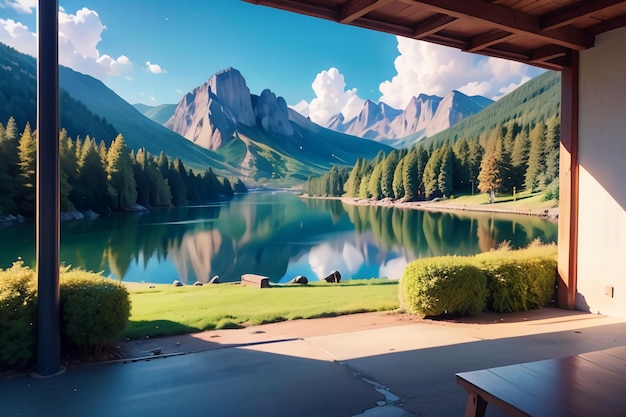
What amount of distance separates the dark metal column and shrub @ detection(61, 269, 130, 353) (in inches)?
6.1

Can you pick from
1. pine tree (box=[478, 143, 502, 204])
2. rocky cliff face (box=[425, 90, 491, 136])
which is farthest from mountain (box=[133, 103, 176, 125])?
pine tree (box=[478, 143, 502, 204])

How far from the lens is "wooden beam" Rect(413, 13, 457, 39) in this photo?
3.82 m

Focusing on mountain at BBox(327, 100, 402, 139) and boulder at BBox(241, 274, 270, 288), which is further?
mountain at BBox(327, 100, 402, 139)

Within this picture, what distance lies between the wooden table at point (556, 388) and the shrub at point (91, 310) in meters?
2.77

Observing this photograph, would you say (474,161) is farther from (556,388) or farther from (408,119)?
(556,388)

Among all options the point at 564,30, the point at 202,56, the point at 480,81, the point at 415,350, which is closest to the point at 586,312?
the point at 415,350

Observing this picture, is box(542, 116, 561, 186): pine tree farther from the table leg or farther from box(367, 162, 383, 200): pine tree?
the table leg

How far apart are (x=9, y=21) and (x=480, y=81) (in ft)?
50.9

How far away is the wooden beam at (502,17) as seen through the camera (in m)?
3.52

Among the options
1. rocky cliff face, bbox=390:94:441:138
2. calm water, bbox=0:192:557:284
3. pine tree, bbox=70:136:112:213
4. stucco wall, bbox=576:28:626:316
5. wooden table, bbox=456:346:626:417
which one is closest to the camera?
wooden table, bbox=456:346:626:417

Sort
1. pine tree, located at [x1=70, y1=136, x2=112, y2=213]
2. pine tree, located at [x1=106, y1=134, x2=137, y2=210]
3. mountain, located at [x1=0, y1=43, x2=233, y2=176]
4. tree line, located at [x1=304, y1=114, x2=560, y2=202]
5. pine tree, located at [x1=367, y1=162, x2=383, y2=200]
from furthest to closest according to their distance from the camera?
pine tree, located at [x1=367, y1=162, x2=383, y2=200] < pine tree, located at [x1=106, y1=134, x2=137, y2=210] < pine tree, located at [x1=70, y1=136, x2=112, y2=213] < tree line, located at [x1=304, y1=114, x2=560, y2=202] < mountain, located at [x1=0, y1=43, x2=233, y2=176]

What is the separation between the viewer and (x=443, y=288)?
4.83 metres

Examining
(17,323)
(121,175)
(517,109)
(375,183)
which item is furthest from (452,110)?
(17,323)

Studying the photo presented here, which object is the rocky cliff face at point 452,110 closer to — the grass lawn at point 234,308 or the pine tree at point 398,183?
the pine tree at point 398,183
